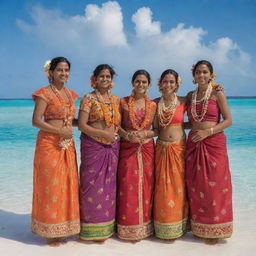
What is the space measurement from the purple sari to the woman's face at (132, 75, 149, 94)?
0.68 meters

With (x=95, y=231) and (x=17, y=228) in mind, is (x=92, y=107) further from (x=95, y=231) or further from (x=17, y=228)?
(x=17, y=228)

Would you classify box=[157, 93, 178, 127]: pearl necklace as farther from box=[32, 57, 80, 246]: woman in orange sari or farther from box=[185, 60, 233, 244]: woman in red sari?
box=[32, 57, 80, 246]: woman in orange sari

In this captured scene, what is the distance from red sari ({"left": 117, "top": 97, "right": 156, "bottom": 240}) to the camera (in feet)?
12.8

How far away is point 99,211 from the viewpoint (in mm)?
3850

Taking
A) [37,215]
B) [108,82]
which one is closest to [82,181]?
[37,215]

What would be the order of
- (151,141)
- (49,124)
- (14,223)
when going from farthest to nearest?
1. (14,223)
2. (151,141)
3. (49,124)

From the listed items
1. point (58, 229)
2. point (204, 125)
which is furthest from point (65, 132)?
point (204, 125)

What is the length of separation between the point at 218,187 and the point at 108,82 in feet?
5.82

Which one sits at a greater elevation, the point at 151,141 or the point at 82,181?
the point at 151,141

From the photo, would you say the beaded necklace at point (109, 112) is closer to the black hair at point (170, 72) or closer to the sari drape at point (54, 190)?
the sari drape at point (54, 190)

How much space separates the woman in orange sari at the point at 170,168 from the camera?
12.8ft

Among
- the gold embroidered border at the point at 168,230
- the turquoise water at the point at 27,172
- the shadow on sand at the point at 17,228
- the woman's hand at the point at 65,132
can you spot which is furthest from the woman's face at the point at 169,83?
the turquoise water at the point at 27,172

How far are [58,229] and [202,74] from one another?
246 centimetres

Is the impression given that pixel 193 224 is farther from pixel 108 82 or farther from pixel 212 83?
pixel 108 82
